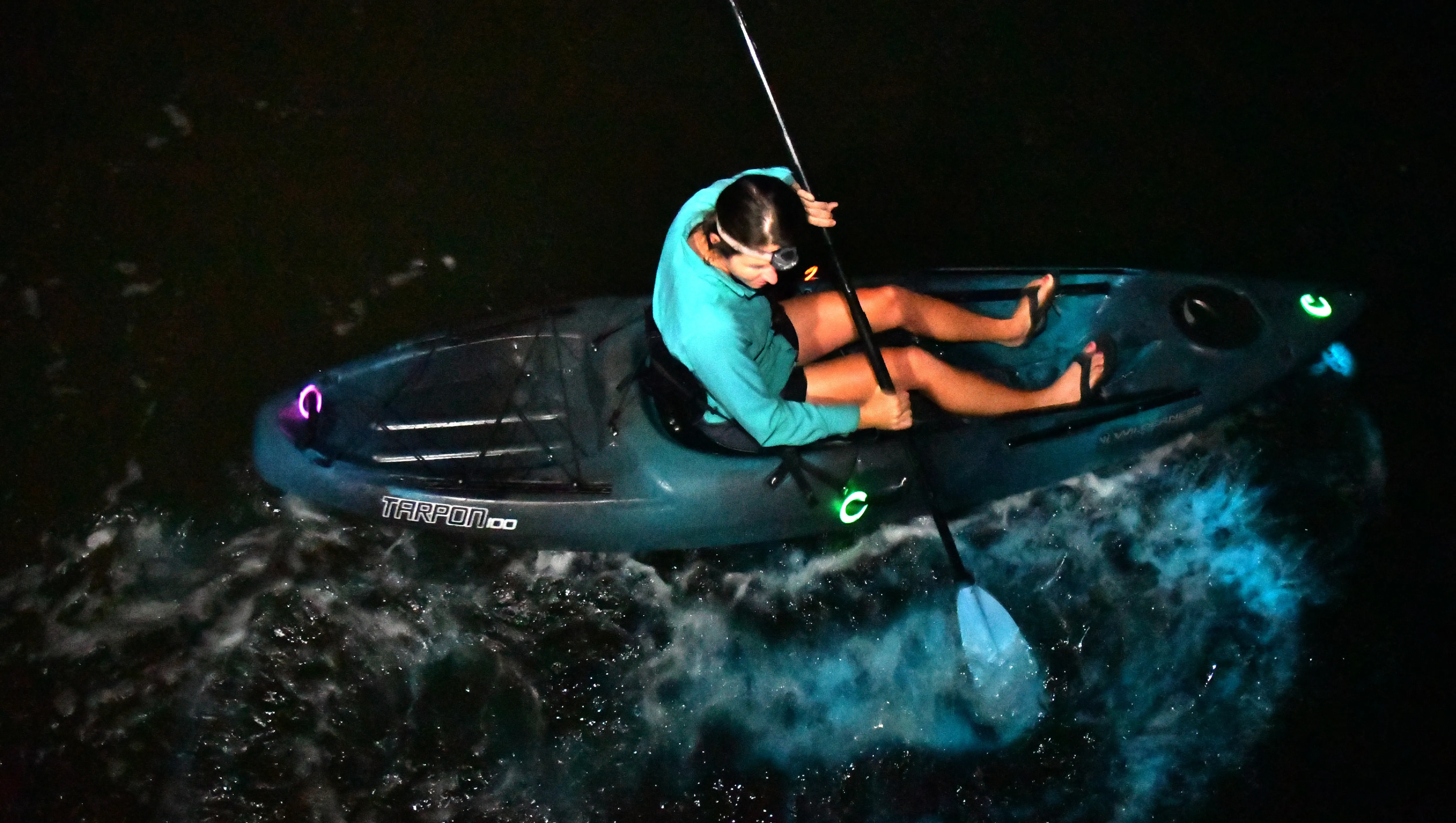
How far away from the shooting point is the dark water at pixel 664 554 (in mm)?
4164

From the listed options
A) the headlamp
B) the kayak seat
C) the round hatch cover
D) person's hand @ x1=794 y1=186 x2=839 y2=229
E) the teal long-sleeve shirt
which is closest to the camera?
the headlamp

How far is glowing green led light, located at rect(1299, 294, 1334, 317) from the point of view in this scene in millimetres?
4371

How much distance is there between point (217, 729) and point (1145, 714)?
13.6ft

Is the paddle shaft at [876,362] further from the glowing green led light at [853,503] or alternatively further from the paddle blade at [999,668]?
the glowing green led light at [853,503]

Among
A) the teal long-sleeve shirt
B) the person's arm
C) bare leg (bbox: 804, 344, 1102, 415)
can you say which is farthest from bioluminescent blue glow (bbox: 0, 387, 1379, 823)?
the teal long-sleeve shirt

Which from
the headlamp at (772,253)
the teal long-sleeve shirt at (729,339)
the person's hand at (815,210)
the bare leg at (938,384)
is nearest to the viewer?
the headlamp at (772,253)

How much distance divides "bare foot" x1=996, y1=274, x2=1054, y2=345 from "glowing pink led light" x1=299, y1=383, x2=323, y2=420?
9.89 feet

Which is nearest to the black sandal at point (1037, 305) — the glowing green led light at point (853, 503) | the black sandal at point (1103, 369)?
the black sandal at point (1103, 369)

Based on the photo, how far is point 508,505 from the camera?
395 centimetres

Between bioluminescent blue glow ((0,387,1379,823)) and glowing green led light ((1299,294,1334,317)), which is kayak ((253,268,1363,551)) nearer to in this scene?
glowing green led light ((1299,294,1334,317))

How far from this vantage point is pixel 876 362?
3.68 meters

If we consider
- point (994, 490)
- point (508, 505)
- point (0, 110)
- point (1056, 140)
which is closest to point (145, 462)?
point (508, 505)

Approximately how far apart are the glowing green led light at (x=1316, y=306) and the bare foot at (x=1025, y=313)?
122 centimetres

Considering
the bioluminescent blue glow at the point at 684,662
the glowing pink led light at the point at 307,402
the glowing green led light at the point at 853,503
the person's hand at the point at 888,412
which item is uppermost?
the person's hand at the point at 888,412
